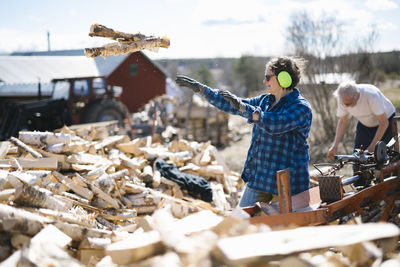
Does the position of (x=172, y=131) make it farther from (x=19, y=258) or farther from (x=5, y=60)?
(x=19, y=258)

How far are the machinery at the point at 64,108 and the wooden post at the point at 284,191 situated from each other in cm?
840

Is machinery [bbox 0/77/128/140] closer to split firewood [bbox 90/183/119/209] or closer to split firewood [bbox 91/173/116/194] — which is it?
split firewood [bbox 91/173/116/194]

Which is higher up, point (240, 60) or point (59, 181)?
point (240, 60)

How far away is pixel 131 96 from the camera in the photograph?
954 inches

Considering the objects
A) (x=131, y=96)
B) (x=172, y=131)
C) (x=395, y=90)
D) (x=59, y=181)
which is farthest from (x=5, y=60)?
(x=395, y=90)

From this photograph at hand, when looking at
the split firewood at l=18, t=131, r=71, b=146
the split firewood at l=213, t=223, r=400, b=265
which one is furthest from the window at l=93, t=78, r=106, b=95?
the split firewood at l=213, t=223, r=400, b=265

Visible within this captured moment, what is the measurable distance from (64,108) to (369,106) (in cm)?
885

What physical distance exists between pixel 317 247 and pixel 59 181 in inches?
143

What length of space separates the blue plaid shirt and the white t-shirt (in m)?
1.71

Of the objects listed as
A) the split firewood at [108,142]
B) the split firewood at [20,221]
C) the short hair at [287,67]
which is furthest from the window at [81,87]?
the split firewood at [20,221]

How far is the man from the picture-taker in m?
4.46

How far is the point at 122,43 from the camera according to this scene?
370 centimetres

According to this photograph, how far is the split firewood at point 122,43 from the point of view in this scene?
3496mm

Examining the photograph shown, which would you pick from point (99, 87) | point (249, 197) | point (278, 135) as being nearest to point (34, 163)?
point (249, 197)
